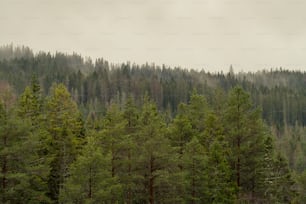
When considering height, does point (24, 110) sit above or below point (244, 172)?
above

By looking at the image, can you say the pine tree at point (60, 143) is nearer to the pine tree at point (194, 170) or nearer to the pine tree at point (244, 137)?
the pine tree at point (194, 170)

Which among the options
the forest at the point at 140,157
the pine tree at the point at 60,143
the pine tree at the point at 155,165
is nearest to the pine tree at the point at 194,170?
the forest at the point at 140,157

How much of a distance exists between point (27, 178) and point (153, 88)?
161 m

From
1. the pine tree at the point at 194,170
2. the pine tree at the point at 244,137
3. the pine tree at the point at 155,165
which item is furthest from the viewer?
the pine tree at the point at 244,137

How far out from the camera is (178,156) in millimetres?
32062

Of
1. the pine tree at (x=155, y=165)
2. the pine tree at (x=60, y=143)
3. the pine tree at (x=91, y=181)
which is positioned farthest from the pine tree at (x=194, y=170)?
the pine tree at (x=60, y=143)

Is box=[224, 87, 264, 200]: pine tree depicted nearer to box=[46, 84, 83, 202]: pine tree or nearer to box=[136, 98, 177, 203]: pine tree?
box=[136, 98, 177, 203]: pine tree

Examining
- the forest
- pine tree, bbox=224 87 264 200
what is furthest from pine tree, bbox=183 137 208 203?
pine tree, bbox=224 87 264 200

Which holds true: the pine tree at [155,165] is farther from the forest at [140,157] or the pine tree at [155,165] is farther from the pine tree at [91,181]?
the pine tree at [91,181]

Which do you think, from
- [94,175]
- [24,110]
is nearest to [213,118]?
[94,175]

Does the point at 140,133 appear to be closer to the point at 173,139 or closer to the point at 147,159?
the point at 147,159

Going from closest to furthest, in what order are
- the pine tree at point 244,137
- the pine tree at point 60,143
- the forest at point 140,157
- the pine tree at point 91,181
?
the pine tree at point 91,181 → the forest at point 140,157 → the pine tree at point 60,143 → the pine tree at point 244,137

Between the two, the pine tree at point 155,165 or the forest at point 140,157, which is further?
the pine tree at point 155,165

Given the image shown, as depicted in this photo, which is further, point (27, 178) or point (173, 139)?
point (173, 139)
